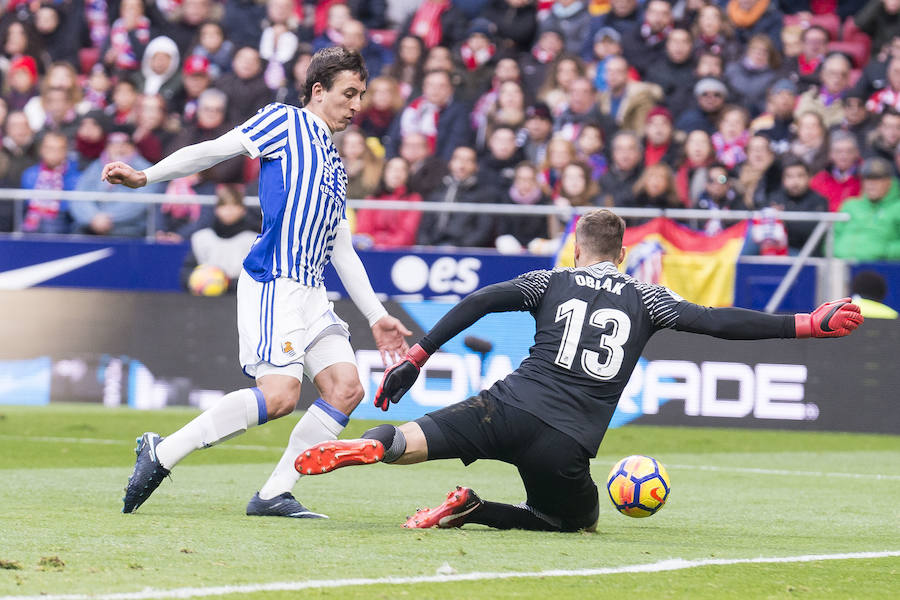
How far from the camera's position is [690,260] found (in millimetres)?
14547

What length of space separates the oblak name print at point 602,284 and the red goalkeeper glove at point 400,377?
79cm

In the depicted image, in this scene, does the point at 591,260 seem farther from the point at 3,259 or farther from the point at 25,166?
the point at 25,166

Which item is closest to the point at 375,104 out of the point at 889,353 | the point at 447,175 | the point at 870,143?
the point at 447,175

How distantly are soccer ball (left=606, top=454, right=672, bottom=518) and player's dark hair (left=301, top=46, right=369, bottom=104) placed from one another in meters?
2.28

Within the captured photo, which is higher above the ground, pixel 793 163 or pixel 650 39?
pixel 650 39

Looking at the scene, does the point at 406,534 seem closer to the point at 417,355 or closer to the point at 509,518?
the point at 509,518

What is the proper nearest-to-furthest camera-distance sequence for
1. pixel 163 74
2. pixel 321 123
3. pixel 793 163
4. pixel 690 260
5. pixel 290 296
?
1. pixel 290 296
2. pixel 321 123
3. pixel 690 260
4. pixel 793 163
5. pixel 163 74

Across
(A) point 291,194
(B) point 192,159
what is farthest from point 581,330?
(B) point 192,159

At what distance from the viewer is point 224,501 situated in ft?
26.3

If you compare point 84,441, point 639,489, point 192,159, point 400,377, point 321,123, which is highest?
point 321,123

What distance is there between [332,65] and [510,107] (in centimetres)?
985

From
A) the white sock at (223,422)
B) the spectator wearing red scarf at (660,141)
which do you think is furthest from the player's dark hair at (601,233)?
the spectator wearing red scarf at (660,141)

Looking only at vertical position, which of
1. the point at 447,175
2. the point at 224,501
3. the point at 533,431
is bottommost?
the point at 224,501

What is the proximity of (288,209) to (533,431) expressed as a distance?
1580 millimetres
